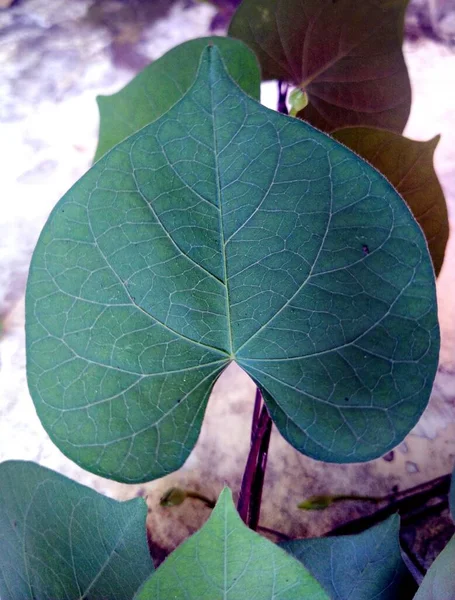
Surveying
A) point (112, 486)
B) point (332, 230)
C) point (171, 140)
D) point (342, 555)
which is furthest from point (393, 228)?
point (112, 486)

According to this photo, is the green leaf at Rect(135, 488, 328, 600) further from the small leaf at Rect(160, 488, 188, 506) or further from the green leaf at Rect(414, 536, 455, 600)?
the small leaf at Rect(160, 488, 188, 506)

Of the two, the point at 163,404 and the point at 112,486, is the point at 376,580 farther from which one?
the point at 112,486

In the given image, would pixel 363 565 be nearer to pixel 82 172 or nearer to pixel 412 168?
pixel 412 168

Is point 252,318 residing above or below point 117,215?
below

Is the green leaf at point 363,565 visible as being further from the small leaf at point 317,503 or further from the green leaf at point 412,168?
the green leaf at point 412,168

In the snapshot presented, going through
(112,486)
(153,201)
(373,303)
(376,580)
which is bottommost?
(376,580)

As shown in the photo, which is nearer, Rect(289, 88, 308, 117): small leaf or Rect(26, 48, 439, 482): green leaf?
Rect(26, 48, 439, 482): green leaf

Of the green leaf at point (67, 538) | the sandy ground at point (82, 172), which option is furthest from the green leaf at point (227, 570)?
the sandy ground at point (82, 172)

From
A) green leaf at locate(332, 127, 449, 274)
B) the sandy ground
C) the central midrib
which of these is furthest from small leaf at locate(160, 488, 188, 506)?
green leaf at locate(332, 127, 449, 274)
